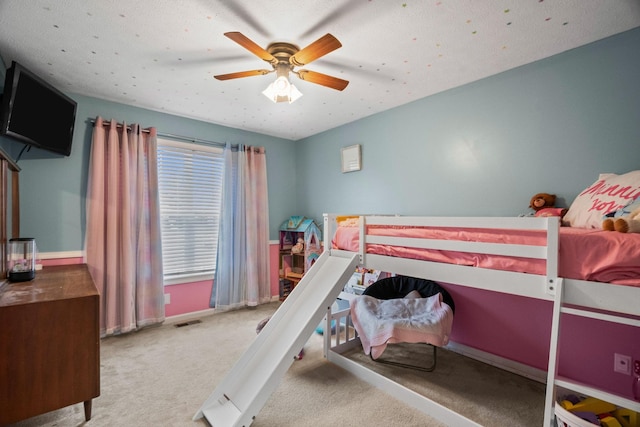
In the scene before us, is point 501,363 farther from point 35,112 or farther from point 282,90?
point 35,112

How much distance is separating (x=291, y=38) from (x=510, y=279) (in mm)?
1938

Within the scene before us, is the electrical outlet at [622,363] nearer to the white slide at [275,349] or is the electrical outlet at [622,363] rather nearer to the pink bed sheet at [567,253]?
the pink bed sheet at [567,253]

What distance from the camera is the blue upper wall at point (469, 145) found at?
2.01 metres

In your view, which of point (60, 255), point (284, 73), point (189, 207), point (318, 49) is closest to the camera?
point (318, 49)

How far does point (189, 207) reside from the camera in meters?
3.65

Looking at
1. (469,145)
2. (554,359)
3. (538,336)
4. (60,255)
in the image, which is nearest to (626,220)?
(554,359)

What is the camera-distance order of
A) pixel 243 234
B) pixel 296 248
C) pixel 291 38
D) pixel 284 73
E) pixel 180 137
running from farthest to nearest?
pixel 296 248, pixel 243 234, pixel 180 137, pixel 284 73, pixel 291 38

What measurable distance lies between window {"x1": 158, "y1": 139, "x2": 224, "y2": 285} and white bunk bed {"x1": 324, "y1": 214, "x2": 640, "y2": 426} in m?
2.20

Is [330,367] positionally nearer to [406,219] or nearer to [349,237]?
[349,237]

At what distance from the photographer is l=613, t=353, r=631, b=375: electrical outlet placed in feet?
6.18

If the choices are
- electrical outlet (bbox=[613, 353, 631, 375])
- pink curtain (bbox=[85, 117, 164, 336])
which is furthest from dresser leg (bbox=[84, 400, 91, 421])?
electrical outlet (bbox=[613, 353, 631, 375])

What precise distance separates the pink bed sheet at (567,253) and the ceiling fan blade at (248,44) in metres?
1.39

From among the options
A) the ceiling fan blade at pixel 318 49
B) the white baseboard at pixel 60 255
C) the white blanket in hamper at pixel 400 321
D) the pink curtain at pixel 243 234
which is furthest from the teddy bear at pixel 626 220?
the white baseboard at pixel 60 255

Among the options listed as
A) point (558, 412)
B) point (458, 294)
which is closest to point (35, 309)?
point (558, 412)
